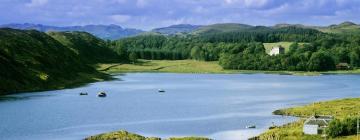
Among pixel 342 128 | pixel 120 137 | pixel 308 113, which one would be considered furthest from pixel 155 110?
pixel 342 128

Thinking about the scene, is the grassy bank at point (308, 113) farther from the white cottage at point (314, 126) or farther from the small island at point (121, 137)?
the small island at point (121, 137)

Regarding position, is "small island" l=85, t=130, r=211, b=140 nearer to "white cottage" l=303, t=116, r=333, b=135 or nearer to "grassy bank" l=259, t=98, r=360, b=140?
"grassy bank" l=259, t=98, r=360, b=140

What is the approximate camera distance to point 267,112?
414 feet

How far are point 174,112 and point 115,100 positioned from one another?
33085 mm

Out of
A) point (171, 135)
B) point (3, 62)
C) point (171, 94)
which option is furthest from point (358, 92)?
point (3, 62)

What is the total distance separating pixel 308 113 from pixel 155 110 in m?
33.6

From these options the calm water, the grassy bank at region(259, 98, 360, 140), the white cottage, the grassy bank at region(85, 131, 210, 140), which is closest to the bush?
the grassy bank at region(259, 98, 360, 140)

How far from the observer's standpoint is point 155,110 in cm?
13300

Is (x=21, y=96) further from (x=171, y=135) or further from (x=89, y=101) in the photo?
(x=171, y=135)

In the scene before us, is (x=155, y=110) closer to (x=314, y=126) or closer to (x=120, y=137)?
(x=120, y=137)

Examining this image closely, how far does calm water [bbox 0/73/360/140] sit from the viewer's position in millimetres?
100250

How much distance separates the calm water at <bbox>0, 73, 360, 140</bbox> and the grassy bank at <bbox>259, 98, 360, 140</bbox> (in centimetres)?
428

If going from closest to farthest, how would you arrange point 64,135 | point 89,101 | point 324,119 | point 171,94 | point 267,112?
1. point 324,119
2. point 64,135
3. point 267,112
4. point 89,101
5. point 171,94

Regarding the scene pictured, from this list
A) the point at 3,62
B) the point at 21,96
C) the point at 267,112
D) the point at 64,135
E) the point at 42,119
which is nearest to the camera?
the point at 64,135
